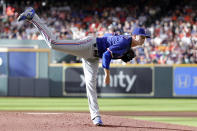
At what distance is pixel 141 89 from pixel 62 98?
9.28 ft

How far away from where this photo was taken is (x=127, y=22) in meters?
20.3

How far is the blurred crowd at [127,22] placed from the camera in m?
17.9

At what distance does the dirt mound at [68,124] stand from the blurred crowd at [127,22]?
330 inches

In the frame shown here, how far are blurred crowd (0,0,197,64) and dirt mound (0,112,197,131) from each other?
8.38m

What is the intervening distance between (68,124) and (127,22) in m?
13.0

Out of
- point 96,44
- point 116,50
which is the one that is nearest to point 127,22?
point 96,44

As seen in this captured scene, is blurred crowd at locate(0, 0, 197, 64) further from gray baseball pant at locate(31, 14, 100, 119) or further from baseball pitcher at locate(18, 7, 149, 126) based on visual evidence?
baseball pitcher at locate(18, 7, 149, 126)

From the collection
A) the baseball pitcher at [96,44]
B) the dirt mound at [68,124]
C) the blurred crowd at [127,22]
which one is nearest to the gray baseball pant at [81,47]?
the baseball pitcher at [96,44]

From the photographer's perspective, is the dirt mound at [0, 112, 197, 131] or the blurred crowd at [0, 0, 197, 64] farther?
the blurred crowd at [0, 0, 197, 64]

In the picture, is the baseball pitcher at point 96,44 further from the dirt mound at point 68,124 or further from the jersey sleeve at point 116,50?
the dirt mound at point 68,124

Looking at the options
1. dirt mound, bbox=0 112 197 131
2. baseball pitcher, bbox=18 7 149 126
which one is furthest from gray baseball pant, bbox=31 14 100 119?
dirt mound, bbox=0 112 197 131

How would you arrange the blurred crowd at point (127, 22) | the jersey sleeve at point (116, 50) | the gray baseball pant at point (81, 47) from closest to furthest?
1. the jersey sleeve at point (116, 50)
2. the gray baseball pant at point (81, 47)
3. the blurred crowd at point (127, 22)

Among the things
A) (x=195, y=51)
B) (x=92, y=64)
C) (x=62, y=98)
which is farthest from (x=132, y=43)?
(x=195, y=51)

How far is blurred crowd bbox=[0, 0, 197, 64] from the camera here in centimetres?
1794
